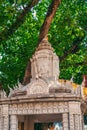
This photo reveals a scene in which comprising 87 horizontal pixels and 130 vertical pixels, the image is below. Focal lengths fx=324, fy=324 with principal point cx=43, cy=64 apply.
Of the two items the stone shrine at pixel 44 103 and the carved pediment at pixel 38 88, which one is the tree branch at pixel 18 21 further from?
the carved pediment at pixel 38 88

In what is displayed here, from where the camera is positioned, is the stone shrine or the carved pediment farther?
the carved pediment

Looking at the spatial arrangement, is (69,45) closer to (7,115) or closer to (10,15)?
(10,15)

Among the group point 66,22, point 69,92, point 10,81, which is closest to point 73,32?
point 66,22

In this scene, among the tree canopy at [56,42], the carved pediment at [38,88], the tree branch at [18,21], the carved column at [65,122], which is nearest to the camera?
the carved column at [65,122]

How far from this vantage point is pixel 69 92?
997 cm

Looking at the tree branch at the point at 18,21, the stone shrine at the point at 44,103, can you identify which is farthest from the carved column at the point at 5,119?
the tree branch at the point at 18,21

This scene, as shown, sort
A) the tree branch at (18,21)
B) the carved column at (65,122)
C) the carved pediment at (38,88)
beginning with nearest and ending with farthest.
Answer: the carved column at (65,122) < the carved pediment at (38,88) < the tree branch at (18,21)

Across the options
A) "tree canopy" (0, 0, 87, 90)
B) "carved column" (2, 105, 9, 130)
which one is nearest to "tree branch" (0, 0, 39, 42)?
"tree canopy" (0, 0, 87, 90)

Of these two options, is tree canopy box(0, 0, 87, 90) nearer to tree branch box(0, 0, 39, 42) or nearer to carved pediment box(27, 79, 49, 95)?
tree branch box(0, 0, 39, 42)

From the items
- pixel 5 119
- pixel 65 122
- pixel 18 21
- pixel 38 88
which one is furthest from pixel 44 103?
pixel 18 21

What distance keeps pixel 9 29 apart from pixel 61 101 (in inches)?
259

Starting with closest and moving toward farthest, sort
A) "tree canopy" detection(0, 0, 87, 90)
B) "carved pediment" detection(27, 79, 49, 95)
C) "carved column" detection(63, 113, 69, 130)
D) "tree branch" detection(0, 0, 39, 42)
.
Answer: "carved column" detection(63, 113, 69, 130), "carved pediment" detection(27, 79, 49, 95), "tree branch" detection(0, 0, 39, 42), "tree canopy" detection(0, 0, 87, 90)

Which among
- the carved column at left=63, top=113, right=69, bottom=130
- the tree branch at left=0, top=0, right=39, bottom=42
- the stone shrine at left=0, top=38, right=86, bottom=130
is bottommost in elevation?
the carved column at left=63, top=113, right=69, bottom=130

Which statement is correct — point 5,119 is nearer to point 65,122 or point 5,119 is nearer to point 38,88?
point 38,88
